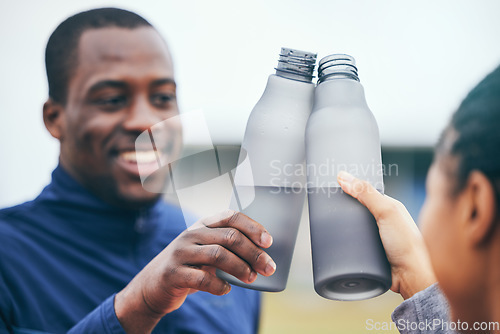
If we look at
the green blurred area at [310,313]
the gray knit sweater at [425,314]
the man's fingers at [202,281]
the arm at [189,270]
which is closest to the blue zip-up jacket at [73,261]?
the arm at [189,270]

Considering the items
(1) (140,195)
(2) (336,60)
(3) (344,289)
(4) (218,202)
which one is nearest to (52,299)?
(1) (140,195)

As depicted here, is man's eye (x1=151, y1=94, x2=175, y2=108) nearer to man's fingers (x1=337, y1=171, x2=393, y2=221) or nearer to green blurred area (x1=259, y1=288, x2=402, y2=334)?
man's fingers (x1=337, y1=171, x2=393, y2=221)

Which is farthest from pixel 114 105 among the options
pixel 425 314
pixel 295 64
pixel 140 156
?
pixel 425 314

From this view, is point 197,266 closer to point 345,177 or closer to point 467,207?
point 345,177

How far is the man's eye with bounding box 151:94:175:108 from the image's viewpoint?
815mm

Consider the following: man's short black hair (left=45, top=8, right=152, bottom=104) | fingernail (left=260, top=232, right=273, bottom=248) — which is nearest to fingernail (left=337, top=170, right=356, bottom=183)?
fingernail (left=260, top=232, right=273, bottom=248)

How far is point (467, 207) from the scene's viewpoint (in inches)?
16.8

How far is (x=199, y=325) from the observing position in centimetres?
83

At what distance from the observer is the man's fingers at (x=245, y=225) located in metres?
0.54

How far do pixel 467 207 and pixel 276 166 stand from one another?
0.22 meters

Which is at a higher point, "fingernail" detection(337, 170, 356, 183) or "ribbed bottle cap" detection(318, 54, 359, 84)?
"ribbed bottle cap" detection(318, 54, 359, 84)

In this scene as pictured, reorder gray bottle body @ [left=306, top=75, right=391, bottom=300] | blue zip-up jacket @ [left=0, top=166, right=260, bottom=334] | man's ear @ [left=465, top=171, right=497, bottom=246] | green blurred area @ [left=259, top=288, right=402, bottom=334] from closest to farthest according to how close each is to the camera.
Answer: man's ear @ [left=465, top=171, right=497, bottom=246], gray bottle body @ [left=306, top=75, right=391, bottom=300], blue zip-up jacket @ [left=0, top=166, right=260, bottom=334], green blurred area @ [left=259, top=288, right=402, bottom=334]

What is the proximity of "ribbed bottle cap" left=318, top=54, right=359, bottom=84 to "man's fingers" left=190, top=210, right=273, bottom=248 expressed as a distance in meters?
0.20

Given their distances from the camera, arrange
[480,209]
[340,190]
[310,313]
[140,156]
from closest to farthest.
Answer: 1. [480,209]
2. [340,190]
3. [140,156]
4. [310,313]
